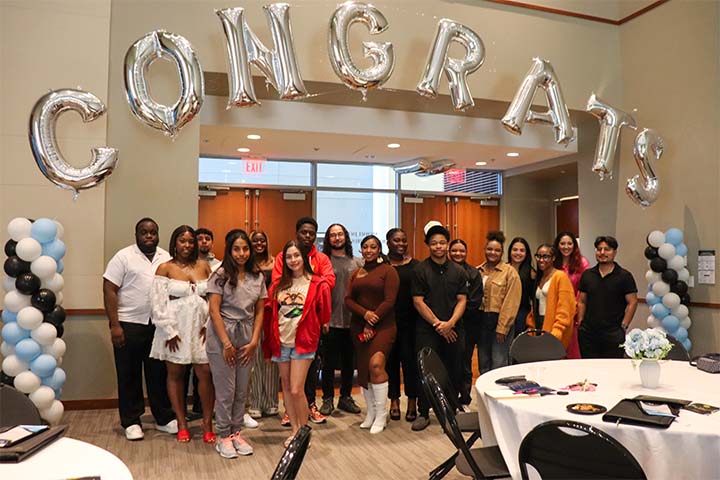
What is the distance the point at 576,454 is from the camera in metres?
1.96

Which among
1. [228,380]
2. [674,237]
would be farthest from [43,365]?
[674,237]

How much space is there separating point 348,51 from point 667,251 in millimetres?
3725

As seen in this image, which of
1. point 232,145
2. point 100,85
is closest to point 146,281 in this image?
point 100,85

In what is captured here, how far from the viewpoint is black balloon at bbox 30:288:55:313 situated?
411cm

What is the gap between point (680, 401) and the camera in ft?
8.11

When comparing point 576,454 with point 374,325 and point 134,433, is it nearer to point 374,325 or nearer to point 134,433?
point 374,325

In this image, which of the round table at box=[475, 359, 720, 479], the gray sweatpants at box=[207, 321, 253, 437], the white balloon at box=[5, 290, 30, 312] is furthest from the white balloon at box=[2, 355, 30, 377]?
the round table at box=[475, 359, 720, 479]

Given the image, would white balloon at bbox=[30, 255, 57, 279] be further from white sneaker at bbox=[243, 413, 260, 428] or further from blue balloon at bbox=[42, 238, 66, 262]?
white sneaker at bbox=[243, 413, 260, 428]

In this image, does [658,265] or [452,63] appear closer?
[452,63]

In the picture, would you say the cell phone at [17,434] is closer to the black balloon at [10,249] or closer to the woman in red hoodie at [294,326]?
the woman in red hoodie at [294,326]

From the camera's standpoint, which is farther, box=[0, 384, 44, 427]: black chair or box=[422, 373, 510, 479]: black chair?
box=[422, 373, 510, 479]: black chair

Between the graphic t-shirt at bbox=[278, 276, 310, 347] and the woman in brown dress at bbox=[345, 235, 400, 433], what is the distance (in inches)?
23.5

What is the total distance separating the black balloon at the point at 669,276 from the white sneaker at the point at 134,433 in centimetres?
502

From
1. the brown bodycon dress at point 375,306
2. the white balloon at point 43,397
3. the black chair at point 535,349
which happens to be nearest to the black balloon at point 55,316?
the white balloon at point 43,397
